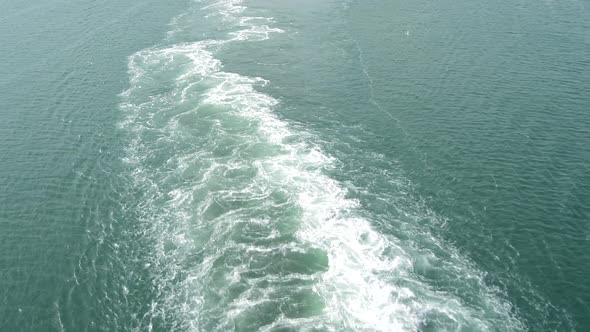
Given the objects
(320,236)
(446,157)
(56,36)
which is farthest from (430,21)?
(56,36)

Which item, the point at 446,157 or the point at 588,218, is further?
the point at 446,157

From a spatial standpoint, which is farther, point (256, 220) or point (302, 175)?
point (302, 175)

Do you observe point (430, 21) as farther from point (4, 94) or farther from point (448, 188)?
point (4, 94)

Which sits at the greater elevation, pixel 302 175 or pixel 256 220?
pixel 302 175

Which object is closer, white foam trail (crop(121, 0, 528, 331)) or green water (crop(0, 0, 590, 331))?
white foam trail (crop(121, 0, 528, 331))

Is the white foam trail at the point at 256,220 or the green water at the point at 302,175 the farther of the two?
the green water at the point at 302,175
